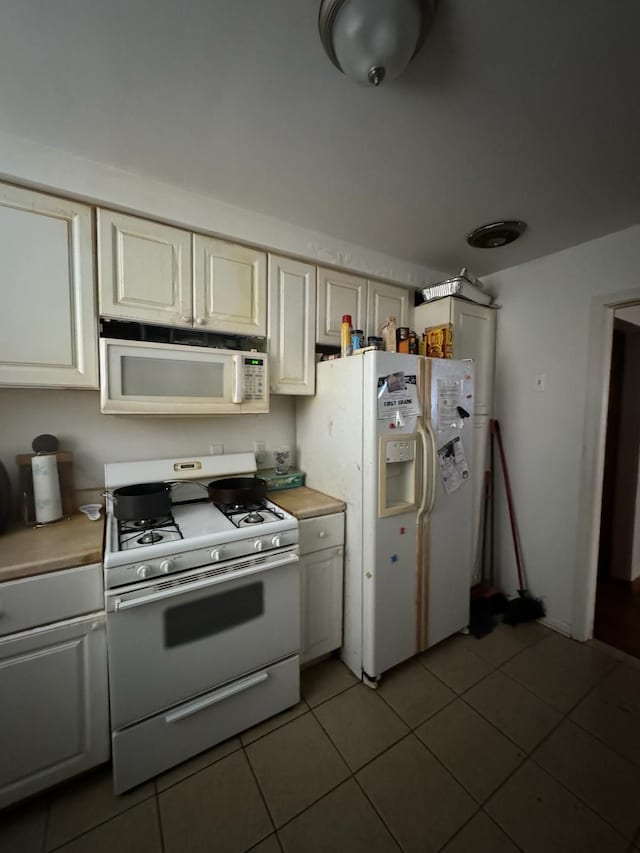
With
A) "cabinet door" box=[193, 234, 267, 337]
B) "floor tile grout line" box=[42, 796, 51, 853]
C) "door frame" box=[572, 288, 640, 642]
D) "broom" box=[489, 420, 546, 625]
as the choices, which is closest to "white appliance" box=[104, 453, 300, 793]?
"floor tile grout line" box=[42, 796, 51, 853]

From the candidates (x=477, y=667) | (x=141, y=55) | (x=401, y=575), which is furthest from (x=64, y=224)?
(x=477, y=667)

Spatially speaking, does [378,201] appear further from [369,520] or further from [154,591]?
[154,591]

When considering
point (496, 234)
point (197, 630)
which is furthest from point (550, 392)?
point (197, 630)

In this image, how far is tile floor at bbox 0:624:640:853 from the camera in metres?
1.08

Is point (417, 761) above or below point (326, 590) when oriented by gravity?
below

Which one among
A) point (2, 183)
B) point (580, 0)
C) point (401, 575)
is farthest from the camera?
point (401, 575)

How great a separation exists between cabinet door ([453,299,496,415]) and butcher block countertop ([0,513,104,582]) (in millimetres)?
2184

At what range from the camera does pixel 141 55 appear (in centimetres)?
94

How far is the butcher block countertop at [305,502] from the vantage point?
1.65 m

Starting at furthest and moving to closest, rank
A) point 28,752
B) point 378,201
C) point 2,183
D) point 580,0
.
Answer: point 378,201
point 2,183
point 28,752
point 580,0

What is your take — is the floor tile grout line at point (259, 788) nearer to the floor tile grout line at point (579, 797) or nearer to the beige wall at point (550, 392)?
the floor tile grout line at point (579, 797)

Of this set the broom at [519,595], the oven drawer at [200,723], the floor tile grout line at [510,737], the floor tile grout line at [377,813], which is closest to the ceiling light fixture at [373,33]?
the broom at [519,595]

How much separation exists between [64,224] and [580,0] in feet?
5.84

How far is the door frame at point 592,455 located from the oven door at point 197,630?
68.9 inches
